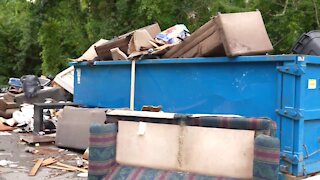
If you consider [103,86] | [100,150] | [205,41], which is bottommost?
[100,150]

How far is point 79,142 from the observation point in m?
6.52

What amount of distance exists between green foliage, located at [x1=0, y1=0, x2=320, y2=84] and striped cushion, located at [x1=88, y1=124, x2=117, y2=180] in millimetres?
6223

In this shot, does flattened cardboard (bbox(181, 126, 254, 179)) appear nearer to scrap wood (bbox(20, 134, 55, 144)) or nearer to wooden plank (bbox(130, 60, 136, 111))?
wooden plank (bbox(130, 60, 136, 111))

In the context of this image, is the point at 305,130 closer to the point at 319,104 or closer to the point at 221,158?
the point at 319,104

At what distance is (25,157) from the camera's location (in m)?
6.18

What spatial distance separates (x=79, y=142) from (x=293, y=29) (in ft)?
25.5

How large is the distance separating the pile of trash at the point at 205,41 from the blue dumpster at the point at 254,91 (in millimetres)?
136

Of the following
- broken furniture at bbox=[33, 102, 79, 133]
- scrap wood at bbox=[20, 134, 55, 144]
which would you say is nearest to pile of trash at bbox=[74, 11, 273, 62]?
scrap wood at bbox=[20, 134, 55, 144]

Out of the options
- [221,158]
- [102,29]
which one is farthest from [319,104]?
[102,29]

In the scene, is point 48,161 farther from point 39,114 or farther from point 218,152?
point 218,152

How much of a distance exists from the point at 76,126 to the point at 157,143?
340 centimetres

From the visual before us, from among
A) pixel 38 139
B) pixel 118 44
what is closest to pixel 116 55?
pixel 118 44

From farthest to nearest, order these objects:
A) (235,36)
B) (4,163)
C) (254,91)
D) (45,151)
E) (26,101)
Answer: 1. (26,101)
2. (45,151)
3. (4,163)
4. (235,36)
5. (254,91)

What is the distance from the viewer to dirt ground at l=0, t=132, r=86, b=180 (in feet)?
17.1
